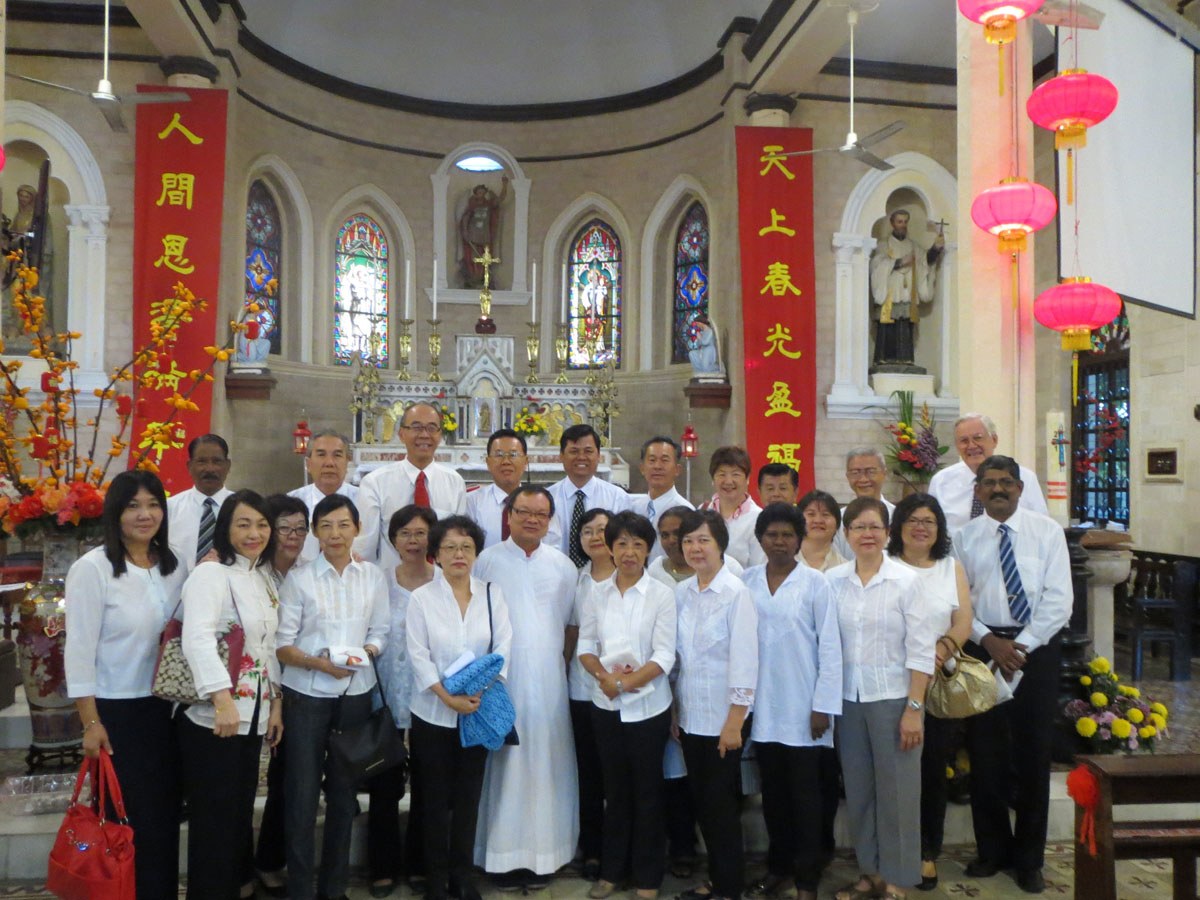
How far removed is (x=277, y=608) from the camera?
294 centimetres

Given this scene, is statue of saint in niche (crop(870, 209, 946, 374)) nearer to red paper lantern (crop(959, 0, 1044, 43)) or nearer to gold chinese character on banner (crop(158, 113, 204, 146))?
red paper lantern (crop(959, 0, 1044, 43))

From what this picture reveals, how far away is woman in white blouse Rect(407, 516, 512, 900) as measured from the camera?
10.0 feet

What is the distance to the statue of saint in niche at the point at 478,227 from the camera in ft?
41.0

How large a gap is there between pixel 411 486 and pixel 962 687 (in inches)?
99.9

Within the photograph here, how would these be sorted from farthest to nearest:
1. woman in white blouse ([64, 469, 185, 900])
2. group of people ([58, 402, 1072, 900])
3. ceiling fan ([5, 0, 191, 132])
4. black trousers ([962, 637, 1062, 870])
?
ceiling fan ([5, 0, 191, 132])
black trousers ([962, 637, 1062, 870])
group of people ([58, 402, 1072, 900])
woman in white blouse ([64, 469, 185, 900])

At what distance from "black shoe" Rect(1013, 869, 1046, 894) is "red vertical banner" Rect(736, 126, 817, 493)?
20.7 ft

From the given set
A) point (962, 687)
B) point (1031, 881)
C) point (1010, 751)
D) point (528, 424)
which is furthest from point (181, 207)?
point (1031, 881)

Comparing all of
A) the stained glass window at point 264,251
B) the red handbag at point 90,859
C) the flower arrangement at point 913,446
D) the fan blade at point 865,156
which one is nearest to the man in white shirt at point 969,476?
the red handbag at point 90,859

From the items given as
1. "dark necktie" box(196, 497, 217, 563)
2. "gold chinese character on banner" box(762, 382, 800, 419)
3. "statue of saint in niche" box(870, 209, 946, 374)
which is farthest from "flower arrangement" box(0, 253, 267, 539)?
"statue of saint in niche" box(870, 209, 946, 374)

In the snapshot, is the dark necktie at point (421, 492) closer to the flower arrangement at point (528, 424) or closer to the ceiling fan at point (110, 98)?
the ceiling fan at point (110, 98)

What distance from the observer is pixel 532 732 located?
329 centimetres

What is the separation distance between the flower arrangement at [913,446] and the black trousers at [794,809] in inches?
271

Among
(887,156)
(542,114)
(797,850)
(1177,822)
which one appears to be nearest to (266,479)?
(542,114)

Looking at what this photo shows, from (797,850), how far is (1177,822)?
4.08ft
